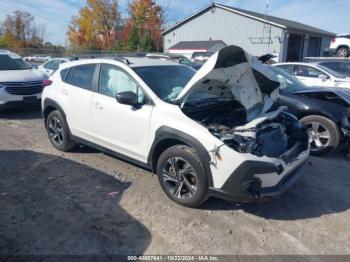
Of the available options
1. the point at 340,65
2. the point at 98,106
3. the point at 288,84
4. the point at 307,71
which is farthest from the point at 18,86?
the point at 340,65

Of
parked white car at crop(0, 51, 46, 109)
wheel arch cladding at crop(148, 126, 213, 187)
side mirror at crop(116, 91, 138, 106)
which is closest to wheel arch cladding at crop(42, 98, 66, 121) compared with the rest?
side mirror at crop(116, 91, 138, 106)

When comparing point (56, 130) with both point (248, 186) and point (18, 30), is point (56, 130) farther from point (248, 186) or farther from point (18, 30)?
point (18, 30)

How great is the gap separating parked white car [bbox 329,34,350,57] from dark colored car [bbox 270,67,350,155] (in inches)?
834

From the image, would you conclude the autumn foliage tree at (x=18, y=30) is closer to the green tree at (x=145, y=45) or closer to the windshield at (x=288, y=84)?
the green tree at (x=145, y=45)

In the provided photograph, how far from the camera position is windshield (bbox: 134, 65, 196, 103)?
168 inches

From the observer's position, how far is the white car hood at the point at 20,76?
27.8 feet

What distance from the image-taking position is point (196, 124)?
3643mm

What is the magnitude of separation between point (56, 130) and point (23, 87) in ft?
11.5

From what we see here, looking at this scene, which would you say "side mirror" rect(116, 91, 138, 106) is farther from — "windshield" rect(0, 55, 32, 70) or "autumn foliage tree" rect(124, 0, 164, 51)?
"autumn foliage tree" rect(124, 0, 164, 51)

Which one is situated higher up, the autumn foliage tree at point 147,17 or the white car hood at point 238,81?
the autumn foliage tree at point 147,17

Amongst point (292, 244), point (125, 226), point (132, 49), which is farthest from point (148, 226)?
point (132, 49)

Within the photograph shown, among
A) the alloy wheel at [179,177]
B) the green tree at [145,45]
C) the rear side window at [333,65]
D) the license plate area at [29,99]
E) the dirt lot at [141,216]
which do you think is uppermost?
the green tree at [145,45]

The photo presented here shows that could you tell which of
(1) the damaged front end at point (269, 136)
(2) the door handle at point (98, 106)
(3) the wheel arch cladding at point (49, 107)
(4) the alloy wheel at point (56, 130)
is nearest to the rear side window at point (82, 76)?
(2) the door handle at point (98, 106)

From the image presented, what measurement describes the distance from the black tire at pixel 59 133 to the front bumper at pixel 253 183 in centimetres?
311
